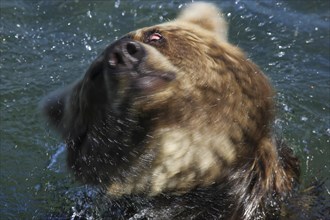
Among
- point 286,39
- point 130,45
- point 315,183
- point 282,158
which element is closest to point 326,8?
point 286,39

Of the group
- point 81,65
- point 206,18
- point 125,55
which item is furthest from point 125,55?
point 81,65

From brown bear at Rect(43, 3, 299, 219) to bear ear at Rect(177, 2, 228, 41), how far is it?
20 centimetres

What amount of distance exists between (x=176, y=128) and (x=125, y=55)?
0.35 meters

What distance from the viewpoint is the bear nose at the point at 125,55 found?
83.3 inches

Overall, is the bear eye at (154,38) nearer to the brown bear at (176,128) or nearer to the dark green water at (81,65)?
the brown bear at (176,128)

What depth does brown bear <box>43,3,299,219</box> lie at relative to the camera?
7.18 ft

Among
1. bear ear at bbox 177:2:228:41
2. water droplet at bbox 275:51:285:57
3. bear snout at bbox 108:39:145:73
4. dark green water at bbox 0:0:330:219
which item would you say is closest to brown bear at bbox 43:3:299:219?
bear snout at bbox 108:39:145:73

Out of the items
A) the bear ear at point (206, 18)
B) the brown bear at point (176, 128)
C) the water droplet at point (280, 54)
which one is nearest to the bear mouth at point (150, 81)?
the brown bear at point (176, 128)

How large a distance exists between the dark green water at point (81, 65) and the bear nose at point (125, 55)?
3.46 ft

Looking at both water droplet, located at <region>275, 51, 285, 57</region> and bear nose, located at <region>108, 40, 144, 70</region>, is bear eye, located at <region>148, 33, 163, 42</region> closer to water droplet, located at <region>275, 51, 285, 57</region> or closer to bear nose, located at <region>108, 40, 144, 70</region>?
bear nose, located at <region>108, 40, 144, 70</region>

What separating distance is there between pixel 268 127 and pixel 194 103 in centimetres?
49

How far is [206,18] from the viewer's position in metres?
3.12

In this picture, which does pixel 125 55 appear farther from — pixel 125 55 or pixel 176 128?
pixel 176 128

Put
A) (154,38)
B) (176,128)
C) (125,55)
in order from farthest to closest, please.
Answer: (154,38) < (176,128) < (125,55)
